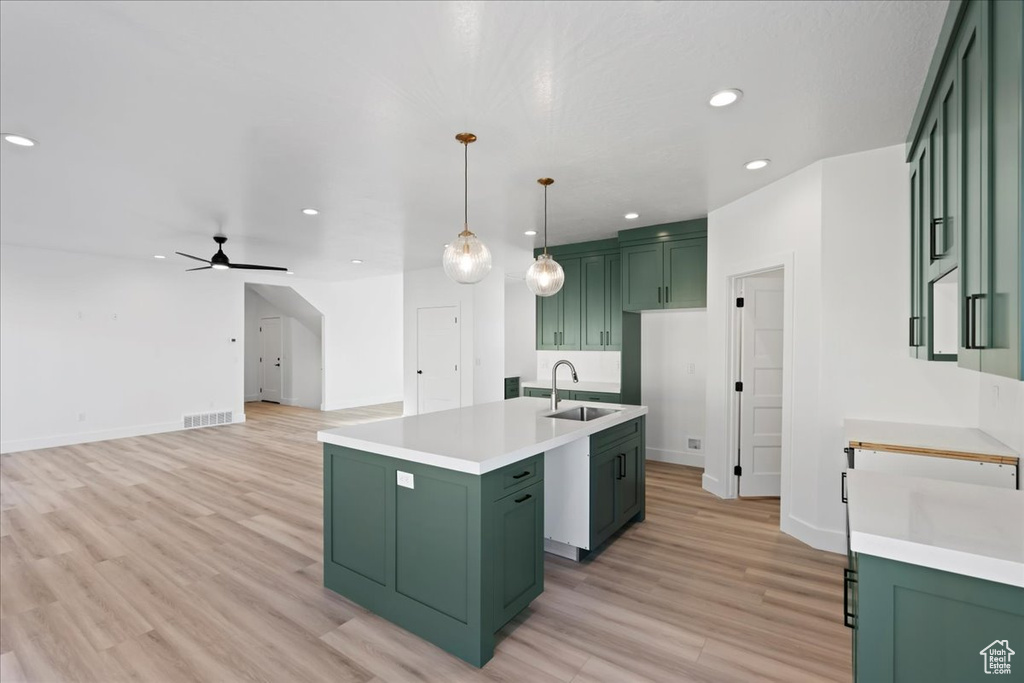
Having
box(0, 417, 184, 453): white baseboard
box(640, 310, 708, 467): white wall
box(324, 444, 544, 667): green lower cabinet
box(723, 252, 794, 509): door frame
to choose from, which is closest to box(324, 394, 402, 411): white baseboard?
box(0, 417, 184, 453): white baseboard

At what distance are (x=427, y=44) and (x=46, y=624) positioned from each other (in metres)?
3.45

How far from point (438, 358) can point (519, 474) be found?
5686mm

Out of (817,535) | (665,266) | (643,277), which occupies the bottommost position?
(817,535)

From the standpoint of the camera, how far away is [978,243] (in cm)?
145

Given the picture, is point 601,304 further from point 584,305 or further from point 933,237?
point 933,237

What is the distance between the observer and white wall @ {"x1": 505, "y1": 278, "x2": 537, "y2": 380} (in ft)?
26.6

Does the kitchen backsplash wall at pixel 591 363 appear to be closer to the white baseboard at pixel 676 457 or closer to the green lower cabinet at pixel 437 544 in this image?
the white baseboard at pixel 676 457

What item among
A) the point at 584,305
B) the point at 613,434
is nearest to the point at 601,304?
the point at 584,305

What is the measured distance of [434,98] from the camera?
7.86ft

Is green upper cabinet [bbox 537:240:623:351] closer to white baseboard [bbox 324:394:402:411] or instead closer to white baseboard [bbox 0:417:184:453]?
white baseboard [bbox 324:394:402:411]

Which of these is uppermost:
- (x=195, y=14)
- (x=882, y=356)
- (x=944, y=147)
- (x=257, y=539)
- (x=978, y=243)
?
(x=195, y=14)

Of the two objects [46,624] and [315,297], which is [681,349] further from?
[315,297]

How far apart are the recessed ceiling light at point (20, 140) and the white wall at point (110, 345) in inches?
185

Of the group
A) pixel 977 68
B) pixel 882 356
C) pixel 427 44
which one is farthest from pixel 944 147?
pixel 427 44
